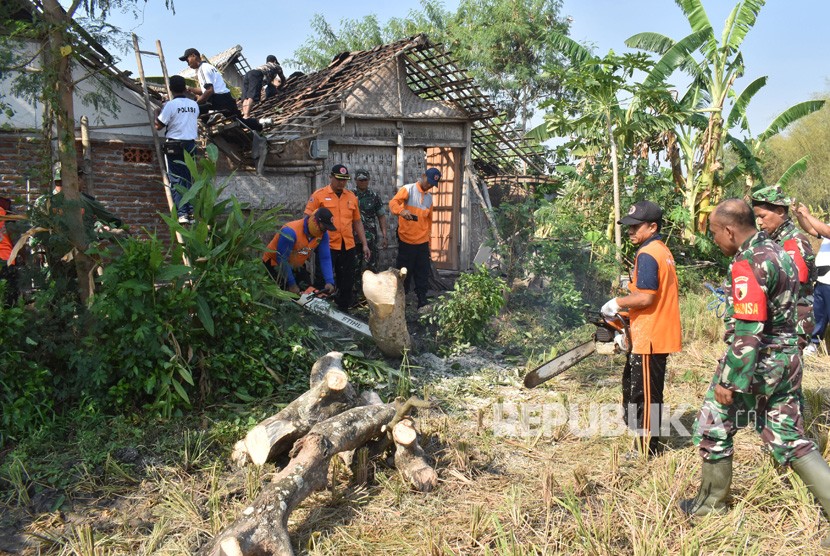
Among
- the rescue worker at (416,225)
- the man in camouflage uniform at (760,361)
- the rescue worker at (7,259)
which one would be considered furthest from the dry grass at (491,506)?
the rescue worker at (416,225)

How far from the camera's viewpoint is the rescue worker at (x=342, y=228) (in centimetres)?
825

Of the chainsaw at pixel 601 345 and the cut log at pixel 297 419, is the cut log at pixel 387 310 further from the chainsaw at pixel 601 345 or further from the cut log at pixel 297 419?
the chainsaw at pixel 601 345

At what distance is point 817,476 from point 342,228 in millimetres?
5789

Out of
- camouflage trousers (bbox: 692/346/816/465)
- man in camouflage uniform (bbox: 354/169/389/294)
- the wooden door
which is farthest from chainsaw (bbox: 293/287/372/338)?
the wooden door

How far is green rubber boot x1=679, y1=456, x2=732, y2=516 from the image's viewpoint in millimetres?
3934

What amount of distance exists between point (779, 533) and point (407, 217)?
5916 millimetres

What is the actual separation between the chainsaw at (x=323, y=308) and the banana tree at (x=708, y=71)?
683cm

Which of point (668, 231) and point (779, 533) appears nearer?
point (779, 533)

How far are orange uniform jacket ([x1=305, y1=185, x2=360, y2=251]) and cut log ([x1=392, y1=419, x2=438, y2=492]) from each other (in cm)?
405

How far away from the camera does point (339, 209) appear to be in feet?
27.3

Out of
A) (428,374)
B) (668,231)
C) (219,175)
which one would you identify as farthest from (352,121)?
(668,231)

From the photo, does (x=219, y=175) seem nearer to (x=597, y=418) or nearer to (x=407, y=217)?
(x=407, y=217)

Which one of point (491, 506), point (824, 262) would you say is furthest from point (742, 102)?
point (491, 506)

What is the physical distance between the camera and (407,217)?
894 centimetres
